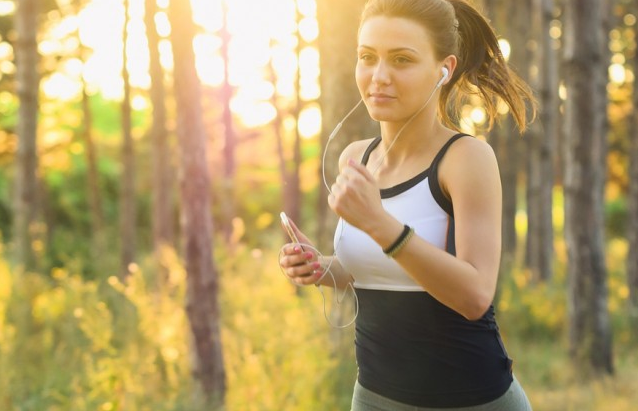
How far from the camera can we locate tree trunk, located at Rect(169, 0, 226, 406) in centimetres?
679

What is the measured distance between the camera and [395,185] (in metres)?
2.52

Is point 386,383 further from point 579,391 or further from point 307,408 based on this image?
point 579,391

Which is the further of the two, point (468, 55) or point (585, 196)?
point (585, 196)

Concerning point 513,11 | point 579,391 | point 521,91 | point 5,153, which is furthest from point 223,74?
point 521,91

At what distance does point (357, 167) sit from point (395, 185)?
34cm

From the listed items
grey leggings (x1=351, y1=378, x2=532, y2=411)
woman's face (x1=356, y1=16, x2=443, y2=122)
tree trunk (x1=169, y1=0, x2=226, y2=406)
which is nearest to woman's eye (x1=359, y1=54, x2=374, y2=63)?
woman's face (x1=356, y1=16, x2=443, y2=122)

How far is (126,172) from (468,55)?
1115 cm

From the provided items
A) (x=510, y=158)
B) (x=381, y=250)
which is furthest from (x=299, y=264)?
(x=510, y=158)

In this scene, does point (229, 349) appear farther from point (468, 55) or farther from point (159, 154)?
point (159, 154)

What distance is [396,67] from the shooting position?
8.15ft

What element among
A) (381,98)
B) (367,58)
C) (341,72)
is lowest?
(381,98)

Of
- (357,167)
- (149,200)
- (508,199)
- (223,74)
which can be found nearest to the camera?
(357,167)

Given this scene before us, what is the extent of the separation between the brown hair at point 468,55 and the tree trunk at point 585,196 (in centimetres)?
615

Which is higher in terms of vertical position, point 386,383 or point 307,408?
point 386,383
